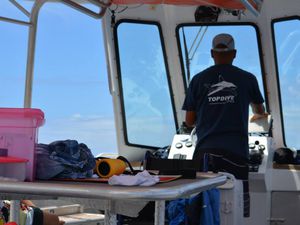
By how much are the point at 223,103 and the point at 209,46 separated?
7.37 feet

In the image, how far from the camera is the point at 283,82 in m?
5.43

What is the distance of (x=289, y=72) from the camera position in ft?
17.6

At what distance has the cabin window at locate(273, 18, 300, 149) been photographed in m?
5.23

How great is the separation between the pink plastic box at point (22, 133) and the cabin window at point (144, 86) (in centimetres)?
391

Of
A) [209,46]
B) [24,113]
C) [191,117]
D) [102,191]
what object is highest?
[209,46]

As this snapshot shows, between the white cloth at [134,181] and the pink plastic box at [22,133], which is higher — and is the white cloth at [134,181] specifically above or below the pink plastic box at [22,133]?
below

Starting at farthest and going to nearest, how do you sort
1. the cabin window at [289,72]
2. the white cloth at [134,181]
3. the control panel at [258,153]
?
the cabin window at [289,72]
the control panel at [258,153]
the white cloth at [134,181]

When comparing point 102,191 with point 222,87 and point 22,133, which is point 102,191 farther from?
point 222,87

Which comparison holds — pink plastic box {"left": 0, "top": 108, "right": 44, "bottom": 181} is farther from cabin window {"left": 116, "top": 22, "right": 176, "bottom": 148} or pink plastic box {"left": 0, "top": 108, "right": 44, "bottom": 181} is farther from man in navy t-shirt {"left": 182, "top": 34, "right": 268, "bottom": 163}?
cabin window {"left": 116, "top": 22, "right": 176, "bottom": 148}

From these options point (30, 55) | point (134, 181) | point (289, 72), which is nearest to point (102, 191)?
point (134, 181)

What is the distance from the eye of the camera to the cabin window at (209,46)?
5.41m

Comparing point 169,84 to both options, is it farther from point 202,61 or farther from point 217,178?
point 217,178

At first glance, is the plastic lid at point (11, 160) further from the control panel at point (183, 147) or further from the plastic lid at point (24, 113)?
the control panel at point (183, 147)

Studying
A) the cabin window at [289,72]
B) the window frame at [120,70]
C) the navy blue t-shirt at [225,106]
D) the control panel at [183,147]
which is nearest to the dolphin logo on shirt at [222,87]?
the navy blue t-shirt at [225,106]
